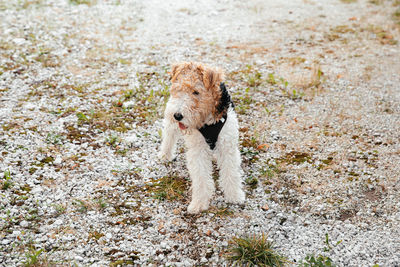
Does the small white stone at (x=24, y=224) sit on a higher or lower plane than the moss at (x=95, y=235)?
higher

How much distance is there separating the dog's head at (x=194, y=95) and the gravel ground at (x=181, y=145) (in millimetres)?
1618

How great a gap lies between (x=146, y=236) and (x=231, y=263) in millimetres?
1369

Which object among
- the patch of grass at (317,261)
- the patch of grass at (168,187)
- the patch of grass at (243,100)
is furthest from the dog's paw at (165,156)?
the patch of grass at (317,261)

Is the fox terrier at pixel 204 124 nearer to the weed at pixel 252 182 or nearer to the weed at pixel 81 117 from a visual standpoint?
the weed at pixel 252 182

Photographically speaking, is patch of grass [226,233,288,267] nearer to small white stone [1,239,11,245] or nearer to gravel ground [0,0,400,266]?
gravel ground [0,0,400,266]

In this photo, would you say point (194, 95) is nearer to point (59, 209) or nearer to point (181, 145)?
point (181, 145)

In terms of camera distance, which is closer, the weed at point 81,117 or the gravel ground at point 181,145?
the gravel ground at point 181,145

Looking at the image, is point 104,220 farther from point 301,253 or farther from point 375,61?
point 375,61

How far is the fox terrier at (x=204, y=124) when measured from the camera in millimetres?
5031

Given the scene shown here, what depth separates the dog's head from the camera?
4977mm

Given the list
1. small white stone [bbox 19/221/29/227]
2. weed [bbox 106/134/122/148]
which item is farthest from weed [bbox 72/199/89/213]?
weed [bbox 106/134/122/148]

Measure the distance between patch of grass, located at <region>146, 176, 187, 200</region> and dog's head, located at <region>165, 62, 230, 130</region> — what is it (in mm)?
1375

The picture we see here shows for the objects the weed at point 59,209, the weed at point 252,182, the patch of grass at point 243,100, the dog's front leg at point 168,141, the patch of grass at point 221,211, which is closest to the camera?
the weed at point 59,209

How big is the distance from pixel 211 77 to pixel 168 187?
2226mm
